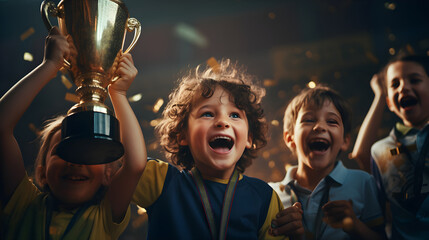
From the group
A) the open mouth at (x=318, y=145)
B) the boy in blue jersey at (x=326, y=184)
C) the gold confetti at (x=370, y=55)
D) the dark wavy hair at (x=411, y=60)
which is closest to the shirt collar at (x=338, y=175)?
the boy in blue jersey at (x=326, y=184)

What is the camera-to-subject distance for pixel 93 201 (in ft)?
3.44

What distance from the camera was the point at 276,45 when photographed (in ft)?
9.87

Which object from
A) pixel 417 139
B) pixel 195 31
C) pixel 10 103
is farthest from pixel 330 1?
pixel 10 103

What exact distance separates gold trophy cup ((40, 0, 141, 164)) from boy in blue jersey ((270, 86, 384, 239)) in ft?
2.13

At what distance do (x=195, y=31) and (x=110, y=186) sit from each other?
249cm

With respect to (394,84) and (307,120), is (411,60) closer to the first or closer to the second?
(394,84)

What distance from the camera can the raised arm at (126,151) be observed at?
3.23ft

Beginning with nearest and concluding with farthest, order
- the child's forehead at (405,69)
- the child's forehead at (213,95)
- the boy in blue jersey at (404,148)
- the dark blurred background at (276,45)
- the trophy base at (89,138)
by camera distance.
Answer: the trophy base at (89,138)
the child's forehead at (213,95)
the boy in blue jersey at (404,148)
the child's forehead at (405,69)
the dark blurred background at (276,45)

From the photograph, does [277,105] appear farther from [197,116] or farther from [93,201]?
[93,201]

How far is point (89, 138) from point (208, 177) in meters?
0.47

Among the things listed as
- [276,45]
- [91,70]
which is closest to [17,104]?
[91,70]

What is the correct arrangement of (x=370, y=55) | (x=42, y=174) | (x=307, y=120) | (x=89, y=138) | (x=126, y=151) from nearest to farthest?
(x=89, y=138)
(x=126, y=151)
(x=42, y=174)
(x=307, y=120)
(x=370, y=55)

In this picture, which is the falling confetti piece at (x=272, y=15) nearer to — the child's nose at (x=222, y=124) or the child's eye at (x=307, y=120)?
the child's eye at (x=307, y=120)

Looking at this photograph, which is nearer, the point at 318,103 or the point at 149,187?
the point at 149,187
